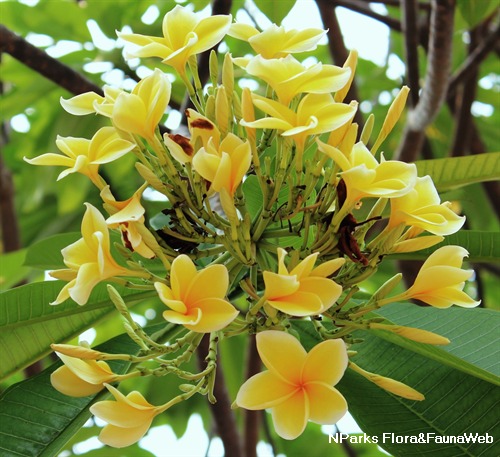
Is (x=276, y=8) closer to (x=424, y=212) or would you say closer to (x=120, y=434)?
(x=424, y=212)

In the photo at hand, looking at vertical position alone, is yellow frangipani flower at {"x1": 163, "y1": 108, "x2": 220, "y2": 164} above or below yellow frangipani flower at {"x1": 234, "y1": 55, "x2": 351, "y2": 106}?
below

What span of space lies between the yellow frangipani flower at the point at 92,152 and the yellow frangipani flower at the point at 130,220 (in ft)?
0.11

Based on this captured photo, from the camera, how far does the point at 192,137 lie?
708 mm

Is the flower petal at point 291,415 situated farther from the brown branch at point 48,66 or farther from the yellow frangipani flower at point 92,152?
the brown branch at point 48,66

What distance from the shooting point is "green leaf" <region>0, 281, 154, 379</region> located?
0.91 metres

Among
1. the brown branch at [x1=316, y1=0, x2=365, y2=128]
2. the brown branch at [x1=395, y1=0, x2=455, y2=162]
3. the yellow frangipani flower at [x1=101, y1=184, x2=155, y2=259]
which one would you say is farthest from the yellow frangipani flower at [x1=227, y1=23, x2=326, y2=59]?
the brown branch at [x1=316, y1=0, x2=365, y2=128]

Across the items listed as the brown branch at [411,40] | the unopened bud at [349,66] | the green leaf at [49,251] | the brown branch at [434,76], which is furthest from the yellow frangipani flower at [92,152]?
the brown branch at [411,40]

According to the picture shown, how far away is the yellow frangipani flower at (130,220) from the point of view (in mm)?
676

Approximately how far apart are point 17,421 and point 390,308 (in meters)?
0.51

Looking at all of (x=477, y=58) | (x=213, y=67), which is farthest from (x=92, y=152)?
(x=477, y=58)

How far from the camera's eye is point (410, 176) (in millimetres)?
664

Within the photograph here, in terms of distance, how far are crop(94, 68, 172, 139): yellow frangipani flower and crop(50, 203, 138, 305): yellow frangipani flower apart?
0.09 metres

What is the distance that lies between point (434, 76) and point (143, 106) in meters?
0.99

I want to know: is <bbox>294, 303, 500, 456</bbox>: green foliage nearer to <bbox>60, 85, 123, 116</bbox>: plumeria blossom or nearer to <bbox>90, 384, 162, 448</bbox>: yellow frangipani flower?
<bbox>90, 384, 162, 448</bbox>: yellow frangipani flower
